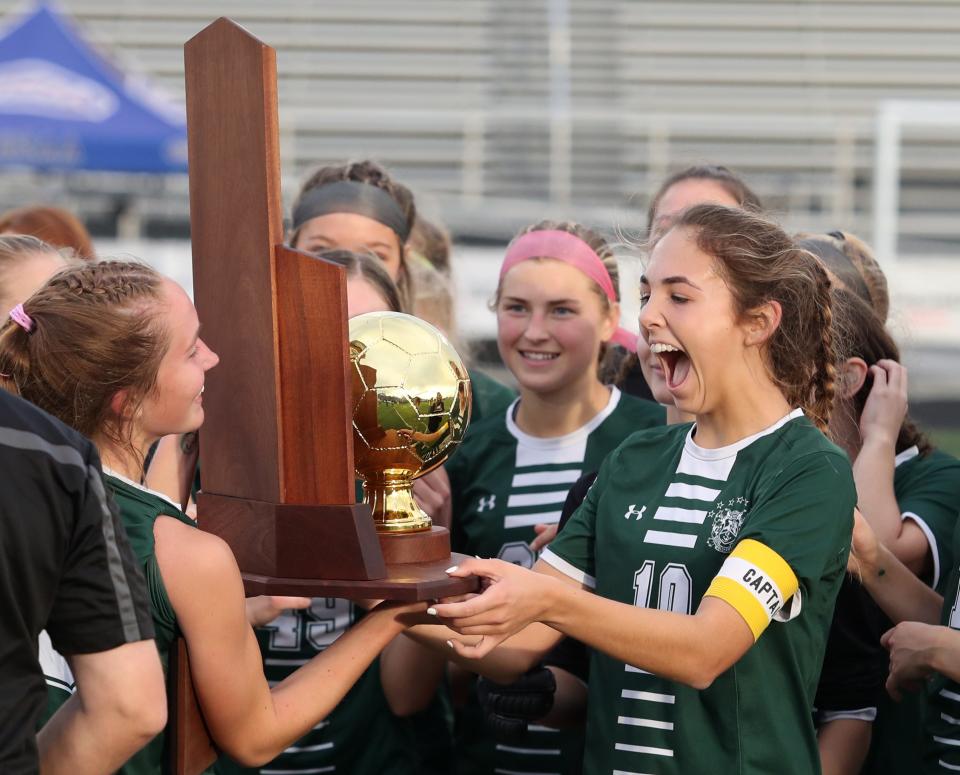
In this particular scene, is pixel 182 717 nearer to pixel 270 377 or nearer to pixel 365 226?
pixel 270 377

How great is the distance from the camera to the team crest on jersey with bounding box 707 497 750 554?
75.5 inches

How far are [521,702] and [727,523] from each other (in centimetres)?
51

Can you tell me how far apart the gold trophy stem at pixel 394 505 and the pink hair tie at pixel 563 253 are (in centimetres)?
109

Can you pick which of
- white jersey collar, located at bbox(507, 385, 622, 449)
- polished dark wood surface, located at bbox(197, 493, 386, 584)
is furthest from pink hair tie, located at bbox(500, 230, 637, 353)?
polished dark wood surface, located at bbox(197, 493, 386, 584)

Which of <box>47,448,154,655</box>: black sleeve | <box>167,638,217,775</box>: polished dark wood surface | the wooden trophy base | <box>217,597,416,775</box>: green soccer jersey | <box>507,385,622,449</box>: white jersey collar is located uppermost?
<box>47,448,154,655</box>: black sleeve

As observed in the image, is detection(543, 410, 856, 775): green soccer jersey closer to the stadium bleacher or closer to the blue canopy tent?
the blue canopy tent

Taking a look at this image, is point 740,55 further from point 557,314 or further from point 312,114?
point 557,314

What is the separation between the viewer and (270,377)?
5.79 feet

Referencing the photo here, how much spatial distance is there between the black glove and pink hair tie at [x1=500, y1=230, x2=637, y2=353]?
3.41 feet

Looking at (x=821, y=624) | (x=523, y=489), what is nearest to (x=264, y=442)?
(x=821, y=624)

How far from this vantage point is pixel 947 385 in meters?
12.5

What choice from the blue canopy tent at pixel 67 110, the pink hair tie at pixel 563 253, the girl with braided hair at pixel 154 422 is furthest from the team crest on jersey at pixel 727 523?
the blue canopy tent at pixel 67 110

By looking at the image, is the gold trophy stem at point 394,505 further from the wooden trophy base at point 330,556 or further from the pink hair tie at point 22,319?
the pink hair tie at point 22,319

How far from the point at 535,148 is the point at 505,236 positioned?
2.23 metres
